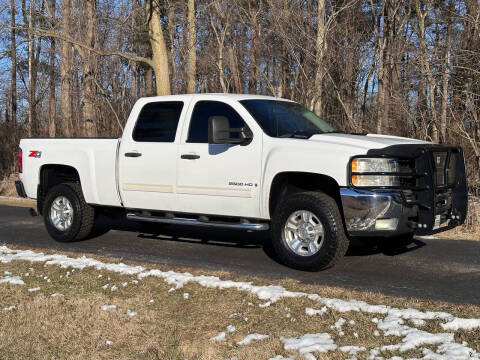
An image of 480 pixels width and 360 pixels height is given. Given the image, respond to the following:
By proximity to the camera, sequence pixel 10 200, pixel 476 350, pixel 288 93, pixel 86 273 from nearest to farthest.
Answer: pixel 476 350
pixel 86 273
pixel 10 200
pixel 288 93

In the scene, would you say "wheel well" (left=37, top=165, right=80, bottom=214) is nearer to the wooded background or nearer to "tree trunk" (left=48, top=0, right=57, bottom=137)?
the wooded background

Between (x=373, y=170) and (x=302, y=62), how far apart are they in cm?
1072

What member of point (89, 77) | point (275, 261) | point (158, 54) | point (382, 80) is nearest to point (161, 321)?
point (275, 261)

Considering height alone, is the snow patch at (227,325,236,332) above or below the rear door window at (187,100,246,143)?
below

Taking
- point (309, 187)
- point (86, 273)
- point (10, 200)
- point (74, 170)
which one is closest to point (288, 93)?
point (10, 200)

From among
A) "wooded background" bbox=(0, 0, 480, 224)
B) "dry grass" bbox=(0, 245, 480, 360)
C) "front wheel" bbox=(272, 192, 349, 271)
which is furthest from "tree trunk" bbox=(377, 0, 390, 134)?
"dry grass" bbox=(0, 245, 480, 360)

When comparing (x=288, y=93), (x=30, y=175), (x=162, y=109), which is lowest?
(x=30, y=175)

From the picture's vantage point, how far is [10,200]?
16203 mm


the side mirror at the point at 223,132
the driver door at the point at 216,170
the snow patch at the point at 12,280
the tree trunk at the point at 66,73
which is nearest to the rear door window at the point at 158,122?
the driver door at the point at 216,170

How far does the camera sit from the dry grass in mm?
4215

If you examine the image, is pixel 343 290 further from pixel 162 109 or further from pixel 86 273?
pixel 162 109

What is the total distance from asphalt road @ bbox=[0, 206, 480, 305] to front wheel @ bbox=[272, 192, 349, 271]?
18 cm

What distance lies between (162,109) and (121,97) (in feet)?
60.5

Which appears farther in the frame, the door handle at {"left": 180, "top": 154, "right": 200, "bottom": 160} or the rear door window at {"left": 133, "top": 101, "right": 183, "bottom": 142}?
the rear door window at {"left": 133, "top": 101, "right": 183, "bottom": 142}
